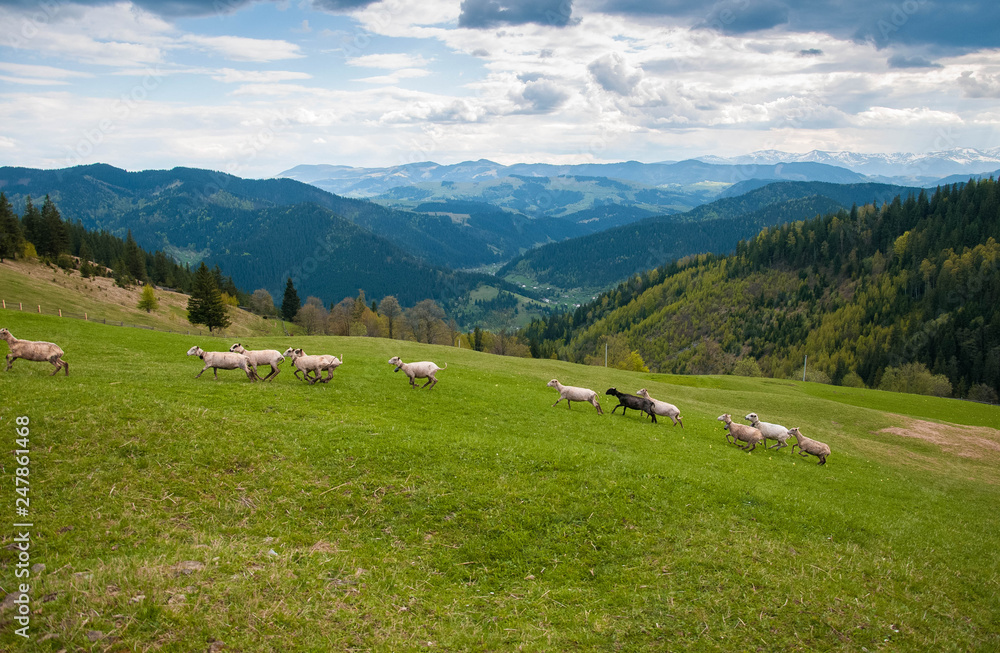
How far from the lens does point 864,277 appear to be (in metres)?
159

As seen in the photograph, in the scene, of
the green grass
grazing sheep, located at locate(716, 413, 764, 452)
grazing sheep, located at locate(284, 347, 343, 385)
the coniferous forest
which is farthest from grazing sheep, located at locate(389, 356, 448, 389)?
the coniferous forest

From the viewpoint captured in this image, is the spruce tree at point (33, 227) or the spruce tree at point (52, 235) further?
the spruce tree at point (33, 227)

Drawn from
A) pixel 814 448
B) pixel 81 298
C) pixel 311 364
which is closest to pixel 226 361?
pixel 311 364

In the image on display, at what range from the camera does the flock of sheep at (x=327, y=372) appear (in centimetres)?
2359

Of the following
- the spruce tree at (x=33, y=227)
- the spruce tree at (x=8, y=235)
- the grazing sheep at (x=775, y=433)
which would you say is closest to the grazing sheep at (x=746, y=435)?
the grazing sheep at (x=775, y=433)

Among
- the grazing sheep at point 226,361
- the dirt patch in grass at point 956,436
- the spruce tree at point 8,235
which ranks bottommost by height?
the dirt patch in grass at point 956,436

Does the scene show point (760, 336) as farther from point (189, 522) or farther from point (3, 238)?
point (3, 238)

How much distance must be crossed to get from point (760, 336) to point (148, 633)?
175m

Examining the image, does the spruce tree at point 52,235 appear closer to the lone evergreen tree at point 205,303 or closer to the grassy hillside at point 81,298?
the grassy hillside at point 81,298

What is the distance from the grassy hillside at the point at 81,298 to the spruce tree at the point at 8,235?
1876 mm

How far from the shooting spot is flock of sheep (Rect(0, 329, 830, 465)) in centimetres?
2359

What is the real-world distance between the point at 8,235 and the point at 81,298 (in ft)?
73.6

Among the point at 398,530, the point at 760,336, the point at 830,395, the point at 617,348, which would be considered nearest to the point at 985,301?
the point at 760,336

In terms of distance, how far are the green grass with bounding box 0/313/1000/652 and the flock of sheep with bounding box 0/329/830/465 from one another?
111 cm
